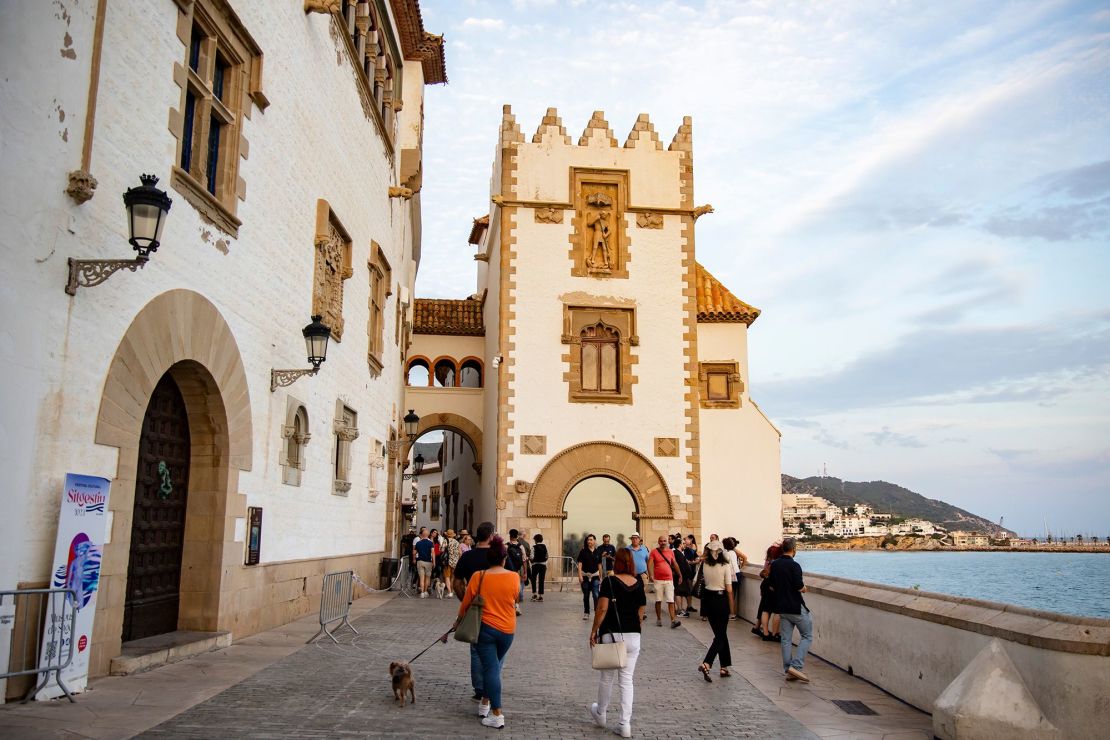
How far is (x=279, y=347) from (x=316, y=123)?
437 centimetres

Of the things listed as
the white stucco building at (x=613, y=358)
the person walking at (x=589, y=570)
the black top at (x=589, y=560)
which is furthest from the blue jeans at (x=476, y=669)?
the white stucco building at (x=613, y=358)

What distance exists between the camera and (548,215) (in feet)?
90.6

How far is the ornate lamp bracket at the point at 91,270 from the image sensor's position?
7375 mm

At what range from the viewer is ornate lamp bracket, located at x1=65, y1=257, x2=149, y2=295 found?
738 centimetres

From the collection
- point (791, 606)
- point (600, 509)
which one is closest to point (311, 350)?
point (791, 606)

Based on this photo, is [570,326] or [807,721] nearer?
[807,721]

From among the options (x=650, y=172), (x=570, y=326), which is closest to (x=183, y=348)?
(x=570, y=326)

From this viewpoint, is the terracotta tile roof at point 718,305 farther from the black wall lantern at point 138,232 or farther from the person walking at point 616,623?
the black wall lantern at point 138,232

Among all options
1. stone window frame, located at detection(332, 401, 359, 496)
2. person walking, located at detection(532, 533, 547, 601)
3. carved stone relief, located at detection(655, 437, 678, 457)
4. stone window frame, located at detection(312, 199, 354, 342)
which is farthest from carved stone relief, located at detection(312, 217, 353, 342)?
carved stone relief, located at detection(655, 437, 678, 457)

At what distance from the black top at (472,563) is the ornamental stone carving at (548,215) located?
20.0 metres

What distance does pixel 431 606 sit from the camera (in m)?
19.2

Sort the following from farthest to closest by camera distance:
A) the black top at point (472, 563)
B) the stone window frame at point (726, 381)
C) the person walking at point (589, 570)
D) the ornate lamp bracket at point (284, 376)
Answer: the stone window frame at point (726, 381) < the person walking at point (589, 570) < the ornate lamp bracket at point (284, 376) < the black top at point (472, 563)

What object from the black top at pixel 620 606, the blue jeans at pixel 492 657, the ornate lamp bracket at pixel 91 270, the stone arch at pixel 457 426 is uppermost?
the stone arch at pixel 457 426

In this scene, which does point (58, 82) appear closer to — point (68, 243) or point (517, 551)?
point (68, 243)
